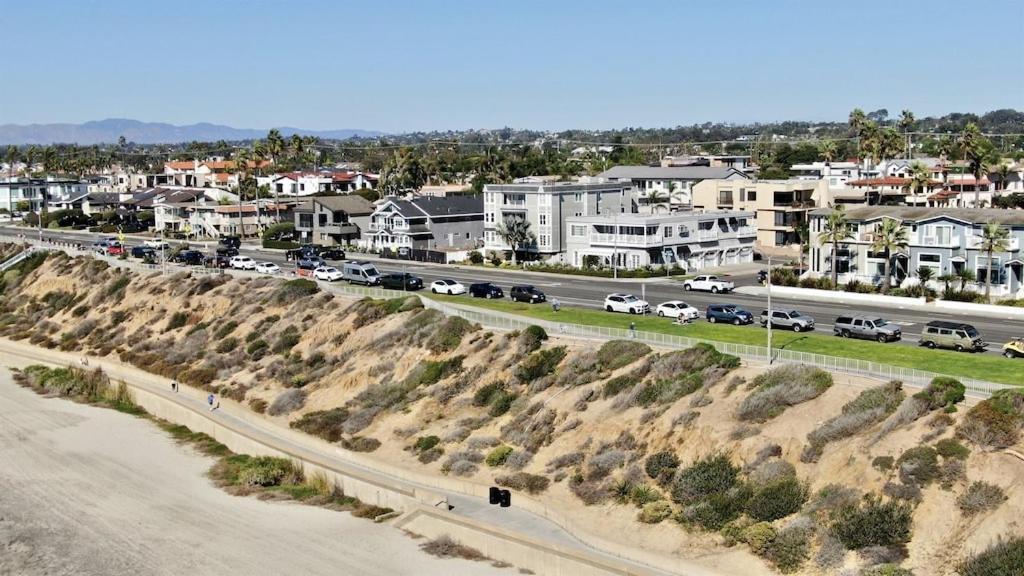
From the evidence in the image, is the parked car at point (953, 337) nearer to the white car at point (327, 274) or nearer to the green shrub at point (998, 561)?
the green shrub at point (998, 561)

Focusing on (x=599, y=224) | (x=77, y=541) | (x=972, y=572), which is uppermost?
(x=599, y=224)

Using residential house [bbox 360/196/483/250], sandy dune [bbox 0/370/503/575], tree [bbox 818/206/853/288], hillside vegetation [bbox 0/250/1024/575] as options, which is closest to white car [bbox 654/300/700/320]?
hillside vegetation [bbox 0/250/1024/575]

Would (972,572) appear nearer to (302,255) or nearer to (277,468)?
(277,468)

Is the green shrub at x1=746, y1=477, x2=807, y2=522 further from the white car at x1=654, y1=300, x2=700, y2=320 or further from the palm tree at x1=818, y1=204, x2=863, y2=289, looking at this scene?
the palm tree at x1=818, y1=204, x2=863, y2=289

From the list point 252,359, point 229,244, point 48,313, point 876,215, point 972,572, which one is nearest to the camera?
point 972,572

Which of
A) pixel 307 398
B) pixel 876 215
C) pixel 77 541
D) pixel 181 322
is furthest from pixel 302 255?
pixel 77 541
